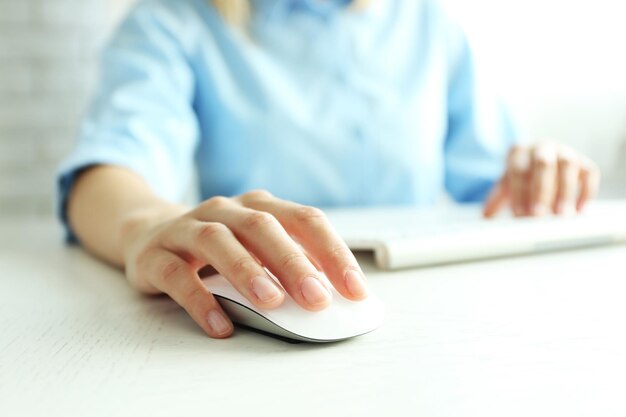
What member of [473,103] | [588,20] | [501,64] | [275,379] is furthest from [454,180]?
[275,379]

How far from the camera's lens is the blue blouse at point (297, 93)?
908mm

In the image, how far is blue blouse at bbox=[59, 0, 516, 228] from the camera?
91 cm

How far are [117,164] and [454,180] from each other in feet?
1.87

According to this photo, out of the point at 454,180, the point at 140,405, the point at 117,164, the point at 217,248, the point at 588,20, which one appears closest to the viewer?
the point at 140,405

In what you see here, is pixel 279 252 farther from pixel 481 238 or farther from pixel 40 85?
pixel 40 85

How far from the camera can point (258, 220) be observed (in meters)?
0.40

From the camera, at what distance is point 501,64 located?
4.58ft

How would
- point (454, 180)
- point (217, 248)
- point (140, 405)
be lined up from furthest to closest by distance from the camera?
1. point (454, 180)
2. point (217, 248)
3. point (140, 405)

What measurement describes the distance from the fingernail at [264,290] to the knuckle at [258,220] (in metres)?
0.05

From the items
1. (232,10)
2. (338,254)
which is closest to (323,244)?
(338,254)

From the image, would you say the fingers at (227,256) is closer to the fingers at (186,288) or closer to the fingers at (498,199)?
the fingers at (186,288)

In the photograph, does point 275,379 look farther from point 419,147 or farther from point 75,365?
point 419,147

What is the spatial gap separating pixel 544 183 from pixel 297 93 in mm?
365

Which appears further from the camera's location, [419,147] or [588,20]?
[588,20]
